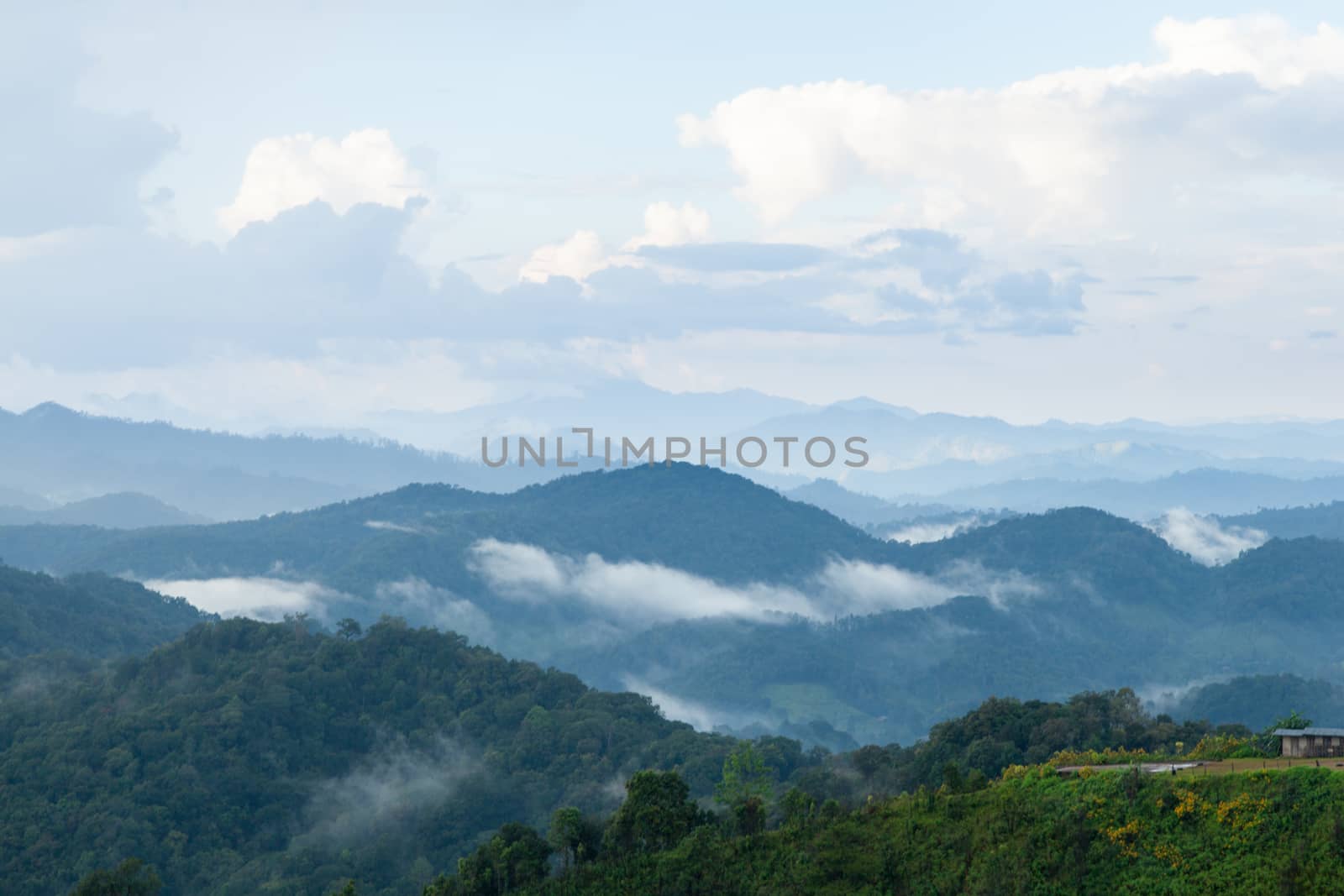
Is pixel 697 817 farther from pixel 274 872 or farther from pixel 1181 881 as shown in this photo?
pixel 274 872

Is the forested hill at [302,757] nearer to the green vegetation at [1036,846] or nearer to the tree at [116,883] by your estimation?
the tree at [116,883]

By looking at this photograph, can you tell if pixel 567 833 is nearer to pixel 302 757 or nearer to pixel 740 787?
pixel 740 787

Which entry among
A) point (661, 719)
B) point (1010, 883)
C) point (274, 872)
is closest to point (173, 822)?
point (274, 872)

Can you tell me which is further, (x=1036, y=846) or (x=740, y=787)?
(x=740, y=787)

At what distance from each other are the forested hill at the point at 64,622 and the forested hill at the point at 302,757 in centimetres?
3560

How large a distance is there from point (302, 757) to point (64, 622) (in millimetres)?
70880

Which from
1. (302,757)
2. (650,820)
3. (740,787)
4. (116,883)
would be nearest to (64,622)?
(302,757)

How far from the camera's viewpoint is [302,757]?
421 feet

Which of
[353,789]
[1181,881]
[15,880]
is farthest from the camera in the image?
[353,789]

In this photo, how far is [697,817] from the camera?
2702 inches

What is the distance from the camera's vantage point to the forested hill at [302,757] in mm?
106000

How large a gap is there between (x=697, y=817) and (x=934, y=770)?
28.3 metres

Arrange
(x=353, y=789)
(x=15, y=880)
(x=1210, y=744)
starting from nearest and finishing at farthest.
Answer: (x=1210, y=744) < (x=15, y=880) < (x=353, y=789)

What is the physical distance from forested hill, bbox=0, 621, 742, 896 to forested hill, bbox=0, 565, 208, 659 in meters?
35.6
